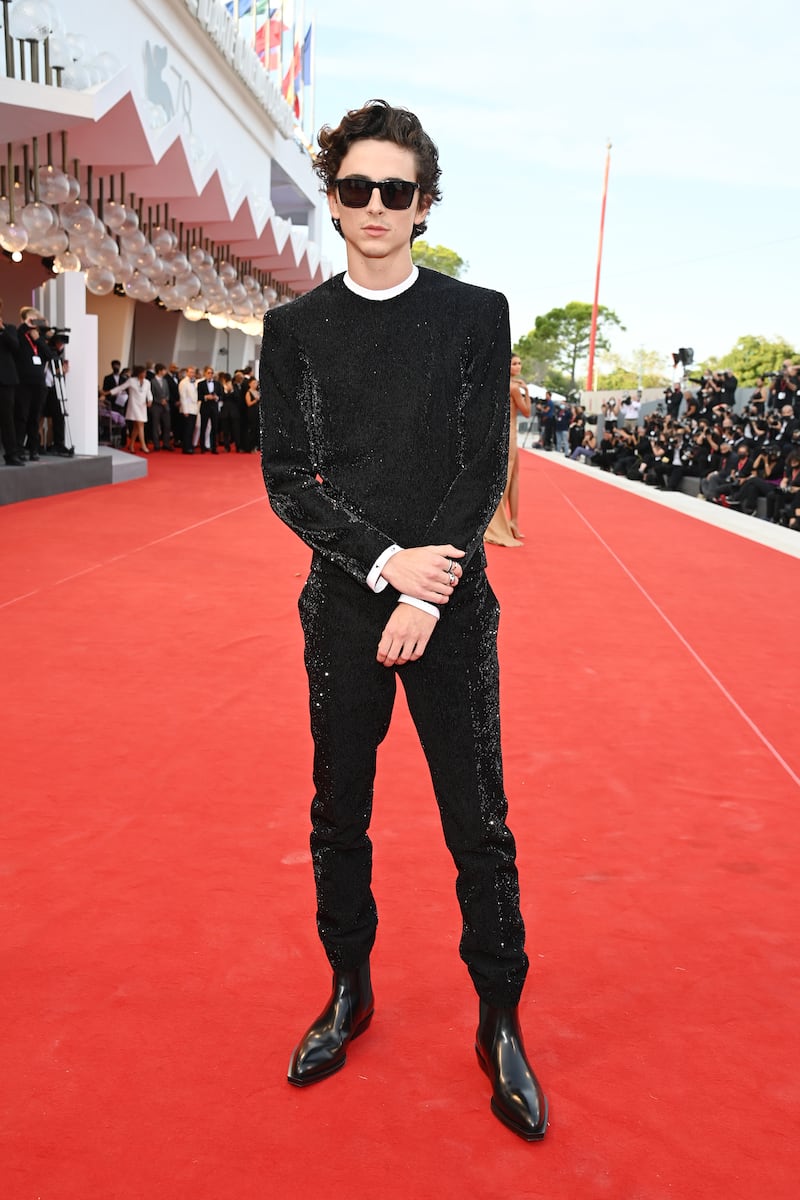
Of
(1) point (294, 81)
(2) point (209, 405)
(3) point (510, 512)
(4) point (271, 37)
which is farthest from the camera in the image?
(1) point (294, 81)

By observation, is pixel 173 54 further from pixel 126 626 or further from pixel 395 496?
pixel 395 496

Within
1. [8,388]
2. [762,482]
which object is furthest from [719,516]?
[8,388]

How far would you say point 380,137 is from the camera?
75.0 inches

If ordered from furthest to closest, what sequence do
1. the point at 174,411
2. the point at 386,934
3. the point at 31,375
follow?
the point at 174,411, the point at 31,375, the point at 386,934

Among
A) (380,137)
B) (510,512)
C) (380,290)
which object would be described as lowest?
(510,512)

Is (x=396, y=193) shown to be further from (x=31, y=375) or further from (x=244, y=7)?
(x=244, y=7)

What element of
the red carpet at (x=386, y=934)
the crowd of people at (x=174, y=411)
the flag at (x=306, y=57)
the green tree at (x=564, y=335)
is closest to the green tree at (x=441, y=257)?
the green tree at (x=564, y=335)

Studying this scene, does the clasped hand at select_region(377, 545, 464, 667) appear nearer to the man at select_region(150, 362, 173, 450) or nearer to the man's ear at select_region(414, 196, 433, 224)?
the man's ear at select_region(414, 196, 433, 224)

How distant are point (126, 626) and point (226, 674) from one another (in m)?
1.15

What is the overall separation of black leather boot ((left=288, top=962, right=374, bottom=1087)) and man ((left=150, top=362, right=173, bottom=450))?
18863 mm

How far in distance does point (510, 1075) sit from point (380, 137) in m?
1.70

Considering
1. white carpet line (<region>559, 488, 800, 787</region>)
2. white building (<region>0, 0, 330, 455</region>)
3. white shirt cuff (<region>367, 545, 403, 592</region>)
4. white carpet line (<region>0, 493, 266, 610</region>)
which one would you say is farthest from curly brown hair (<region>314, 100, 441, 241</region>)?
white carpet line (<region>0, 493, 266, 610</region>)

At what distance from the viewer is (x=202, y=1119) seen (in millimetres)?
2006

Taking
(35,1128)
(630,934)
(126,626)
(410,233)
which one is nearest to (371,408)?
(410,233)
